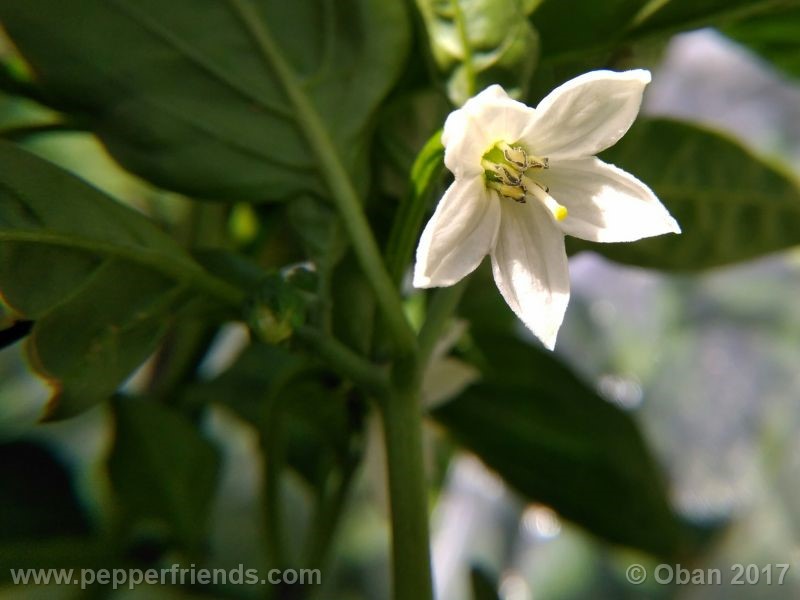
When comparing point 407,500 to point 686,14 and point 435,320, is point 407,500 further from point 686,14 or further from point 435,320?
point 686,14

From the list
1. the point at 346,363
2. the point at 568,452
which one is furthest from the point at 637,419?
the point at 346,363

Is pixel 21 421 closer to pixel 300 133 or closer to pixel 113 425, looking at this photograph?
pixel 113 425

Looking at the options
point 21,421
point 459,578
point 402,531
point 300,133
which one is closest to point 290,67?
point 300,133

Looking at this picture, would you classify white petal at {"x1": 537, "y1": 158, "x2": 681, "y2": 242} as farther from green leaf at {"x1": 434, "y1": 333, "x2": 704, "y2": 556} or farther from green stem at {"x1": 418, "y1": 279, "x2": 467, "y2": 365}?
green leaf at {"x1": 434, "y1": 333, "x2": 704, "y2": 556}

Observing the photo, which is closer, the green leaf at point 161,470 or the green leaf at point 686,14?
the green leaf at point 686,14

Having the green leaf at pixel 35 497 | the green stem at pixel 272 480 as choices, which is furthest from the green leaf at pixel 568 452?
the green leaf at pixel 35 497

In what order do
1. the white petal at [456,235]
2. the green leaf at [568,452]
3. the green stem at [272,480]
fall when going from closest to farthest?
the white petal at [456,235]
the green stem at [272,480]
the green leaf at [568,452]

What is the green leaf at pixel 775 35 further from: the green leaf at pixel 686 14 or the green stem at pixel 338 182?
the green stem at pixel 338 182
